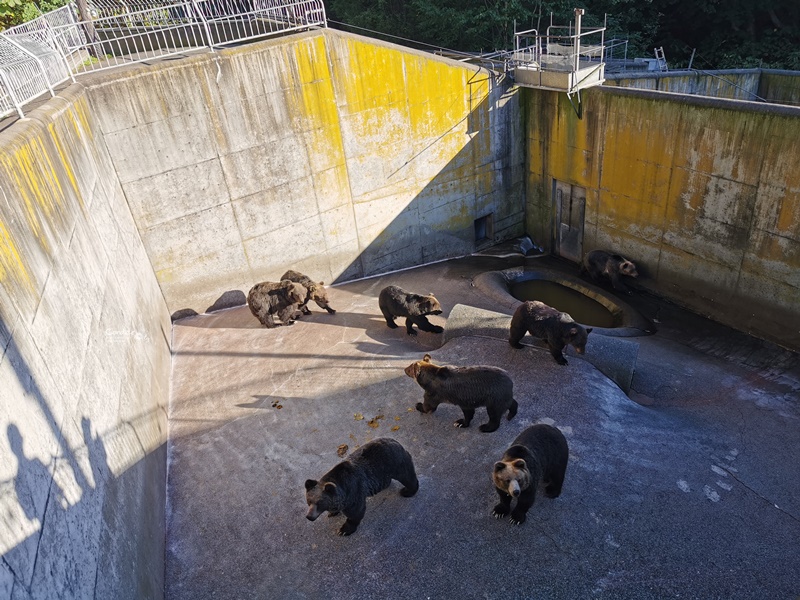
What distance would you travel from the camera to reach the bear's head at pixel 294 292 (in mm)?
10773

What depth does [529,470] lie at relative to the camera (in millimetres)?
5770

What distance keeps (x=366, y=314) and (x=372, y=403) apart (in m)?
3.52

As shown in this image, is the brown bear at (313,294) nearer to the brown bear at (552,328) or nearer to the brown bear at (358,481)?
the brown bear at (552,328)

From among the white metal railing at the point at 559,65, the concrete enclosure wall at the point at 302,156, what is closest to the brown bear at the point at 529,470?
the concrete enclosure wall at the point at 302,156

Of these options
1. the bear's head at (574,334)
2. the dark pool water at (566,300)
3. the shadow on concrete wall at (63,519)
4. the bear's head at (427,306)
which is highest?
the shadow on concrete wall at (63,519)

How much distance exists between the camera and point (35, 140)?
5766 mm

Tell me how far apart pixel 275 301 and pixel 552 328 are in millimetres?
5406

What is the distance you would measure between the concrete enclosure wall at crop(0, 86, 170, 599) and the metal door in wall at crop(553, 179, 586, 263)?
36.7 ft

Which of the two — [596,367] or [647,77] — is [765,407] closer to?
[596,367]

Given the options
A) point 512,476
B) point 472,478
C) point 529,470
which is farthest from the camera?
point 472,478

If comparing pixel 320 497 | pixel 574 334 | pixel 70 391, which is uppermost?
pixel 70 391

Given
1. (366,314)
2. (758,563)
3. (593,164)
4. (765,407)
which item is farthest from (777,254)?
(366,314)

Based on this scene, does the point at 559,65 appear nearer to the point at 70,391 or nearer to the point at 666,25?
the point at 666,25

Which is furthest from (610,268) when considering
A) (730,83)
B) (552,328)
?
(730,83)
